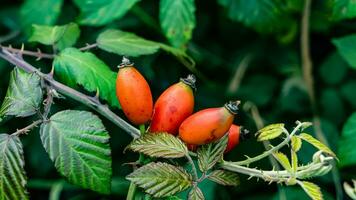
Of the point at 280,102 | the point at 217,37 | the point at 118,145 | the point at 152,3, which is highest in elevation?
the point at 152,3

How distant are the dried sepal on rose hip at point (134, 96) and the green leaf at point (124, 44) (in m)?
0.24

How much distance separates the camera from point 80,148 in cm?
91

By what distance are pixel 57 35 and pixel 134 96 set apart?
393 mm

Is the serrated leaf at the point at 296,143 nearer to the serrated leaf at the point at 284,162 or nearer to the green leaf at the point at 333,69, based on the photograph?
the serrated leaf at the point at 284,162

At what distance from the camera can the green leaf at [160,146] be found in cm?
86

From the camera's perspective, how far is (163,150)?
86cm

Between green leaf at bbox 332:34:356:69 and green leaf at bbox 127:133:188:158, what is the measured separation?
0.76 meters

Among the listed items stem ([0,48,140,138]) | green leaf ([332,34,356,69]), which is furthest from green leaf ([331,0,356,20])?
stem ([0,48,140,138])

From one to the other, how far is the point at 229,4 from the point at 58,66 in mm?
674

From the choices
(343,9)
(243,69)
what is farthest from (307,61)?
(343,9)

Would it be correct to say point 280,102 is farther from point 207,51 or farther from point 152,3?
point 152,3

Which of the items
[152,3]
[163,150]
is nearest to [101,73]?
[163,150]

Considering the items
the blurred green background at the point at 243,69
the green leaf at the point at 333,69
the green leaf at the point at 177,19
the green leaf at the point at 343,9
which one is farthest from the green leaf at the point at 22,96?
the green leaf at the point at 333,69

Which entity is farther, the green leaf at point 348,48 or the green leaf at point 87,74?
the green leaf at point 348,48
